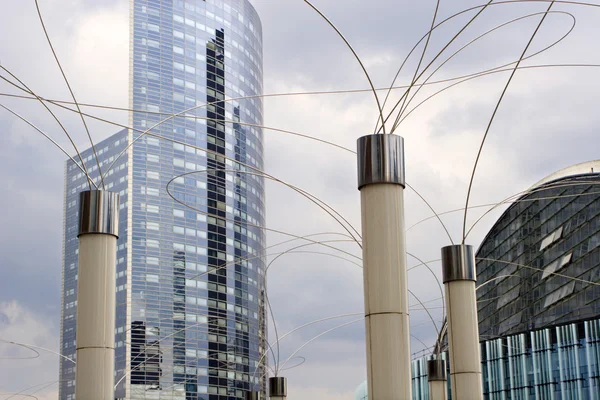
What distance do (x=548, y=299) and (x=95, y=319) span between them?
6694 cm

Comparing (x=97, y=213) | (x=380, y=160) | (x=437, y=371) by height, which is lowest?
(x=437, y=371)

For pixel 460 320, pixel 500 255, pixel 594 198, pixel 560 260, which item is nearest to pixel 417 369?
pixel 500 255

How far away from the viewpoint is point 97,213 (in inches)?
843

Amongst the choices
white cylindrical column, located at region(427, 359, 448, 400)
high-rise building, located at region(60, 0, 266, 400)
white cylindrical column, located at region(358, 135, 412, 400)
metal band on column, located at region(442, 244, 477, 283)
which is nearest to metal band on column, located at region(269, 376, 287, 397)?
white cylindrical column, located at region(427, 359, 448, 400)

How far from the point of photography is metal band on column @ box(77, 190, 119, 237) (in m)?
21.3

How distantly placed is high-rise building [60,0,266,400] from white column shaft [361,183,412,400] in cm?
12982

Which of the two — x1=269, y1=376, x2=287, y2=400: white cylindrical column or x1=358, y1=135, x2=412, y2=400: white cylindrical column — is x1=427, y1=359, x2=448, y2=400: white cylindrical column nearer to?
x1=269, y1=376, x2=287, y2=400: white cylindrical column

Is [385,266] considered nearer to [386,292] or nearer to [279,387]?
[386,292]

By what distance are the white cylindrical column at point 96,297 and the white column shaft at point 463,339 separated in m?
9.89

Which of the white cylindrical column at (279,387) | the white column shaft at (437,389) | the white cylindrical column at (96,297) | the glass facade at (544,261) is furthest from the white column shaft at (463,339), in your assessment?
the glass facade at (544,261)

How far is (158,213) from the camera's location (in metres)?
156

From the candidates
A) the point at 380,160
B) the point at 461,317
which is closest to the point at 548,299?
the point at 461,317

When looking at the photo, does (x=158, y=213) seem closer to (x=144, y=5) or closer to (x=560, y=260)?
(x=144, y=5)

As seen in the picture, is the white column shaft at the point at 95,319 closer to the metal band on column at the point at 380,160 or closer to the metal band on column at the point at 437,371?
the metal band on column at the point at 380,160
